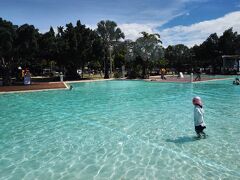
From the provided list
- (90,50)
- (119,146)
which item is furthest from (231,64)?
(119,146)

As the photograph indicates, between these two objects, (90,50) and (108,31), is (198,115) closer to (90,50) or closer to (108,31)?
(90,50)

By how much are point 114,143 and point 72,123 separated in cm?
410

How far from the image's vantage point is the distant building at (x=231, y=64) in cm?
6736

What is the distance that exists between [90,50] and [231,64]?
39027mm

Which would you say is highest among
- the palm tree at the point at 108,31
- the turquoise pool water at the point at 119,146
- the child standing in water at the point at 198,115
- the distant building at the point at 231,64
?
the palm tree at the point at 108,31

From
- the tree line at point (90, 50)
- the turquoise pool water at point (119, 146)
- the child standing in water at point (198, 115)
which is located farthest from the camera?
the tree line at point (90, 50)

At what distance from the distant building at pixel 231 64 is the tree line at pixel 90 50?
20.8 ft

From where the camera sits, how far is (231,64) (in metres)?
72.1

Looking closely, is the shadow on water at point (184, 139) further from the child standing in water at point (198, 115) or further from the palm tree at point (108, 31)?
the palm tree at point (108, 31)

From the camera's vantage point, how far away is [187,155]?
339 inches

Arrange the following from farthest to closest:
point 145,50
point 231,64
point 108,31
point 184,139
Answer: point 108,31 < point 231,64 < point 145,50 < point 184,139

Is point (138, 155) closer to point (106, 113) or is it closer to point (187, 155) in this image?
point (187, 155)

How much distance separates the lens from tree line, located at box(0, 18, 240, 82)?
3897 centimetres

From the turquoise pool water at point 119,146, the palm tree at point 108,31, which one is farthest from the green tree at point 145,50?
the turquoise pool water at point 119,146
